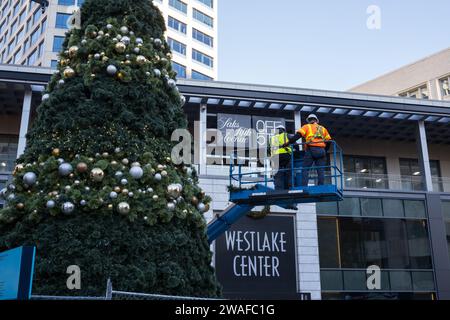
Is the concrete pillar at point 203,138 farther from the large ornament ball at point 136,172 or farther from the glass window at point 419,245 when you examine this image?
the large ornament ball at point 136,172

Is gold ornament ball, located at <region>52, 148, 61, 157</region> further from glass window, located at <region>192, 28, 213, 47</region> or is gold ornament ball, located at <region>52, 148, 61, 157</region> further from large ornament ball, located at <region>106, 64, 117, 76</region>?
glass window, located at <region>192, 28, 213, 47</region>

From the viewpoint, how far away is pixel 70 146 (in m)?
7.95

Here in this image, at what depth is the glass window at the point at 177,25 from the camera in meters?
61.9

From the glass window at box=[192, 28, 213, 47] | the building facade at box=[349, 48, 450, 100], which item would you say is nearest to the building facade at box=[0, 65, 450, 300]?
the building facade at box=[349, 48, 450, 100]

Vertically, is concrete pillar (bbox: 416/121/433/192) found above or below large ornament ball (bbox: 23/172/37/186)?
above

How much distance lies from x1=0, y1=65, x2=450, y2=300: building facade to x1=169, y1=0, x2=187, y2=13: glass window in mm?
42582

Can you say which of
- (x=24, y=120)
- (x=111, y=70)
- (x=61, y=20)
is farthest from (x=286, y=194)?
(x=61, y=20)

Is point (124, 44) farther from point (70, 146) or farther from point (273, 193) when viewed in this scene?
point (273, 193)

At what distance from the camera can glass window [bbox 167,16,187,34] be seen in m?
61.9

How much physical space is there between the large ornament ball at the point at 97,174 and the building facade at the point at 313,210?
12515 mm

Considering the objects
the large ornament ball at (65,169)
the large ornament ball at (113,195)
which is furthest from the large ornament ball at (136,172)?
the large ornament ball at (65,169)

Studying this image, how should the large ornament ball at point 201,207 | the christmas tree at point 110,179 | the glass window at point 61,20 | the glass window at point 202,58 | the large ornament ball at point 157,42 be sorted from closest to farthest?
the christmas tree at point 110,179 < the large ornament ball at point 201,207 < the large ornament ball at point 157,42 < the glass window at point 61,20 < the glass window at point 202,58
